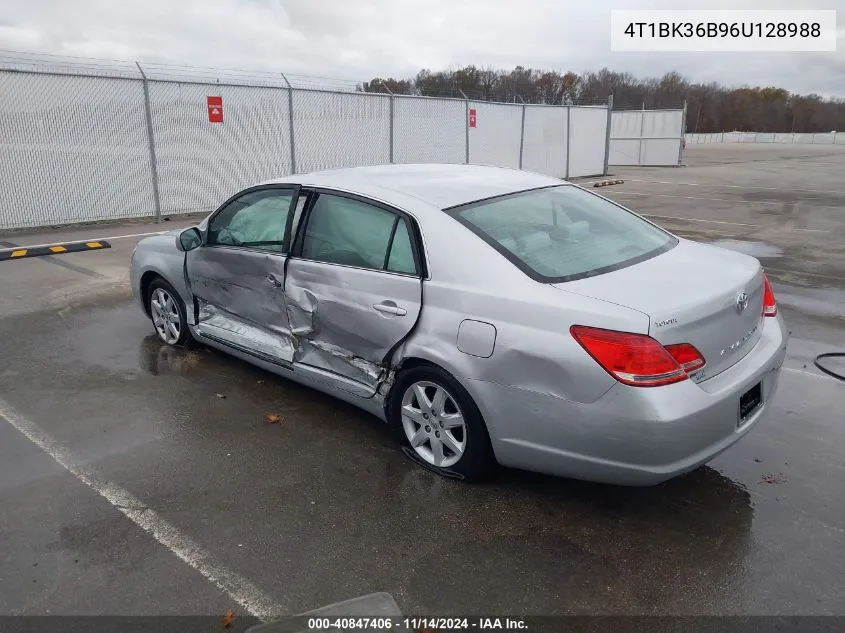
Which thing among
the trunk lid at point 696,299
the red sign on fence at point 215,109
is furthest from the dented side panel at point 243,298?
the red sign on fence at point 215,109

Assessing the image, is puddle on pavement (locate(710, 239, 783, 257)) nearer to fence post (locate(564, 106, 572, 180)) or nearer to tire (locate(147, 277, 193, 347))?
tire (locate(147, 277, 193, 347))

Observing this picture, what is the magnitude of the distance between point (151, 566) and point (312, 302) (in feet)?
5.64

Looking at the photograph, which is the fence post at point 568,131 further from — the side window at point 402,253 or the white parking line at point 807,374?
the side window at point 402,253

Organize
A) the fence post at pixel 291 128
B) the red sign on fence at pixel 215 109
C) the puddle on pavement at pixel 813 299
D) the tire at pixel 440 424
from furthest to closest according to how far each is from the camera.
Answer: the fence post at pixel 291 128, the red sign on fence at pixel 215 109, the puddle on pavement at pixel 813 299, the tire at pixel 440 424

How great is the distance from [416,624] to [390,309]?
62.8 inches

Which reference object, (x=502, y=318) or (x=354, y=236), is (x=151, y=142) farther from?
(x=502, y=318)

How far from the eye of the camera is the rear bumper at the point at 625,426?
9.29ft

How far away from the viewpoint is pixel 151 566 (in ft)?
9.54

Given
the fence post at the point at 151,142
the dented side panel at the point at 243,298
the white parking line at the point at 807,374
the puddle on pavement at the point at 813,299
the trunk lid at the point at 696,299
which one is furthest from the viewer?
the fence post at the point at 151,142

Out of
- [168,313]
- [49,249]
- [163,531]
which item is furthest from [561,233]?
[49,249]

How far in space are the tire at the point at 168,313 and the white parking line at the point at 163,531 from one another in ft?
4.64

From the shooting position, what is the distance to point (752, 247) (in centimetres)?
1042

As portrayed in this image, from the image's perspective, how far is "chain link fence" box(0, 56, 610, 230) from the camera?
466 inches

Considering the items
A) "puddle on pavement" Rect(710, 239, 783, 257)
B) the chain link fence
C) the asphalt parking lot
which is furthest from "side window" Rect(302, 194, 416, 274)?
the chain link fence
